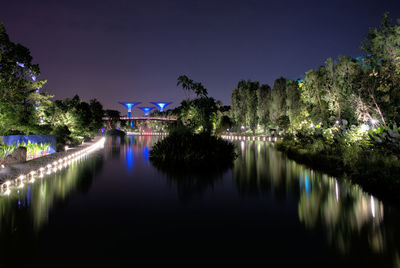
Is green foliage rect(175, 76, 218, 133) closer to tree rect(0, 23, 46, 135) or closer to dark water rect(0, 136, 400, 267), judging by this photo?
tree rect(0, 23, 46, 135)

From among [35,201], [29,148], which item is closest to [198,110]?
[29,148]

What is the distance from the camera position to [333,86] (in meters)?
23.4

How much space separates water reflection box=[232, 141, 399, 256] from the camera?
534 centimetres

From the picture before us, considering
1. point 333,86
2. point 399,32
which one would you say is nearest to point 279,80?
point 333,86

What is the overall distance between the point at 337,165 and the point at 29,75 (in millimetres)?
17766

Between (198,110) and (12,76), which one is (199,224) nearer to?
(12,76)

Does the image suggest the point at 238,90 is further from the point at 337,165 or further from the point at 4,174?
the point at 4,174

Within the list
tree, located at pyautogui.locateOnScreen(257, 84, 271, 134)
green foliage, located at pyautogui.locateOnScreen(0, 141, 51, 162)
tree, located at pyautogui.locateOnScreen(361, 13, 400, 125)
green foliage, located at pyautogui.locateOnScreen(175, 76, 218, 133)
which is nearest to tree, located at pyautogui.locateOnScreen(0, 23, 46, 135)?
green foliage, located at pyautogui.locateOnScreen(0, 141, 51, 162)

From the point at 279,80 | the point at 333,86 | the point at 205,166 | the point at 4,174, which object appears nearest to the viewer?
the point at 4,174

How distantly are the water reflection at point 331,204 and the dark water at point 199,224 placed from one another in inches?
0.9

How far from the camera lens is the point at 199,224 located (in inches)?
244

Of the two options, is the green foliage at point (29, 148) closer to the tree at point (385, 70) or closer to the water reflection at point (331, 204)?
the water reflection at point (331, 204)

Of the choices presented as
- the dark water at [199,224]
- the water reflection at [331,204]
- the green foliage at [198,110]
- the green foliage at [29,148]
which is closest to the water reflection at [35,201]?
the dark water at [199,224]

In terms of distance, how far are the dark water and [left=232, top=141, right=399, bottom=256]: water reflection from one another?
0.02m
